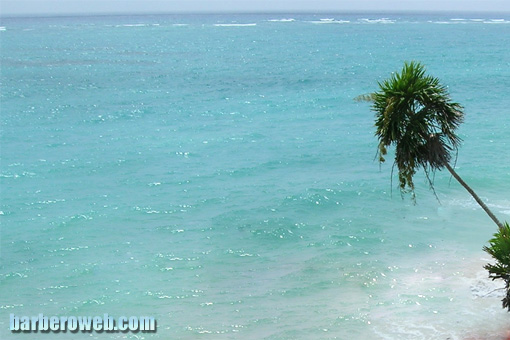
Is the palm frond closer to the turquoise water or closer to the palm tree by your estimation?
the palm tree

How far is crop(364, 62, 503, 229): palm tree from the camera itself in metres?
15.7

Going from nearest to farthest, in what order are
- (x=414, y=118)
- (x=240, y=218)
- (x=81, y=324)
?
(x=414, y=118), (x=81, y=324), (x=240, y=218)

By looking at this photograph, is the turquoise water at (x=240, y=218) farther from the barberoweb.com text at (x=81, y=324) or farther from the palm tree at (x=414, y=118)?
the palm tree at (x=414, y=118)

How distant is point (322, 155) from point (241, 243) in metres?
12.6

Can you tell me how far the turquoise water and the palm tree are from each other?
5891 millimetres

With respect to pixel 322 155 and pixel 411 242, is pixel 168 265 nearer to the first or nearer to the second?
pixel 411 242

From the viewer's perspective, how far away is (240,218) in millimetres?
27781

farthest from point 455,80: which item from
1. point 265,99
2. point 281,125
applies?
point 281,125

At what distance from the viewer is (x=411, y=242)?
25266 millimetres

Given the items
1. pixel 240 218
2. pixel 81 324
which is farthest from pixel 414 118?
pixel 240 218

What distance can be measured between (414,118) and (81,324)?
12269 mm

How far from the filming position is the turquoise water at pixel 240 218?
20531 mm

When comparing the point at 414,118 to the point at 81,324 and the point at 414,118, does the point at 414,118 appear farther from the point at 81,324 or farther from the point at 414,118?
the point at 81,324

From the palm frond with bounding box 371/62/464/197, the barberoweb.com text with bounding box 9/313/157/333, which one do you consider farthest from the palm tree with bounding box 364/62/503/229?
the barberoweb.com text with bounding box 9/313/157/333
